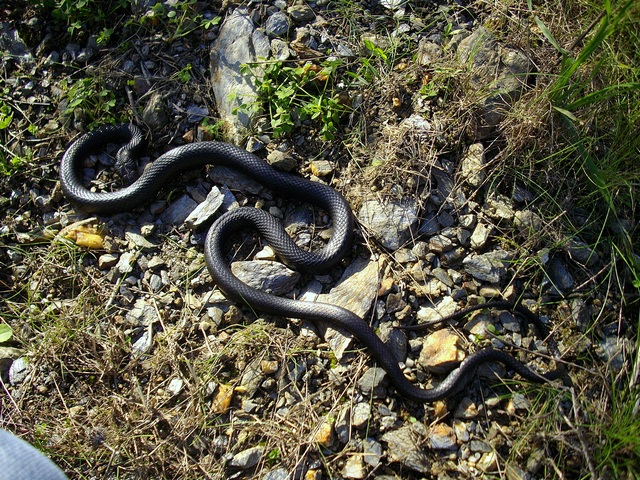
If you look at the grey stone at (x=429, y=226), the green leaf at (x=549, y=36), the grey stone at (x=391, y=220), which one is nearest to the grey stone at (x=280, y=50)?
the grey stone at (x=391, y=220)

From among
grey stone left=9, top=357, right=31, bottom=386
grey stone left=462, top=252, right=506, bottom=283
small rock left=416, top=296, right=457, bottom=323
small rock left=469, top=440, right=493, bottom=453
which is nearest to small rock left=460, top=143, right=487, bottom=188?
grey stone left=462, top=252, right=506, bottom=283

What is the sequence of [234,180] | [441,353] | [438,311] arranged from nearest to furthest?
[441,353], [438,311], [234,180]

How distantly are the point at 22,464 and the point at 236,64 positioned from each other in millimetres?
4408

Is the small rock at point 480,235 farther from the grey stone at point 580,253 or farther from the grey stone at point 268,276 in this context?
the grey stone at point 268,276

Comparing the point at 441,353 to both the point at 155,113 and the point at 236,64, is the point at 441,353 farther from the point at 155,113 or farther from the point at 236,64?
the point at 155,113

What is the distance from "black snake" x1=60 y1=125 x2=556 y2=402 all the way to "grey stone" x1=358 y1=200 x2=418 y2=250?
214mm

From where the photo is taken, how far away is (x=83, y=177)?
5.65 m

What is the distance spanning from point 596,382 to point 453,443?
1350 millimetres

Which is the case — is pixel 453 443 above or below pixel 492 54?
below

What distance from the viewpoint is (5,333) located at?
15.3 feet

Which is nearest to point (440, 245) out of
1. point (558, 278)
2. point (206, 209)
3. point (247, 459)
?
point (558, 278)

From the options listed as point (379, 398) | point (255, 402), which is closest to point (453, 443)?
point (379, 398)

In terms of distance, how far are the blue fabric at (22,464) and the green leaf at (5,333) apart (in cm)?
213

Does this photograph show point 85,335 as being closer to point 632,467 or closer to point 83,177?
point 83,177
